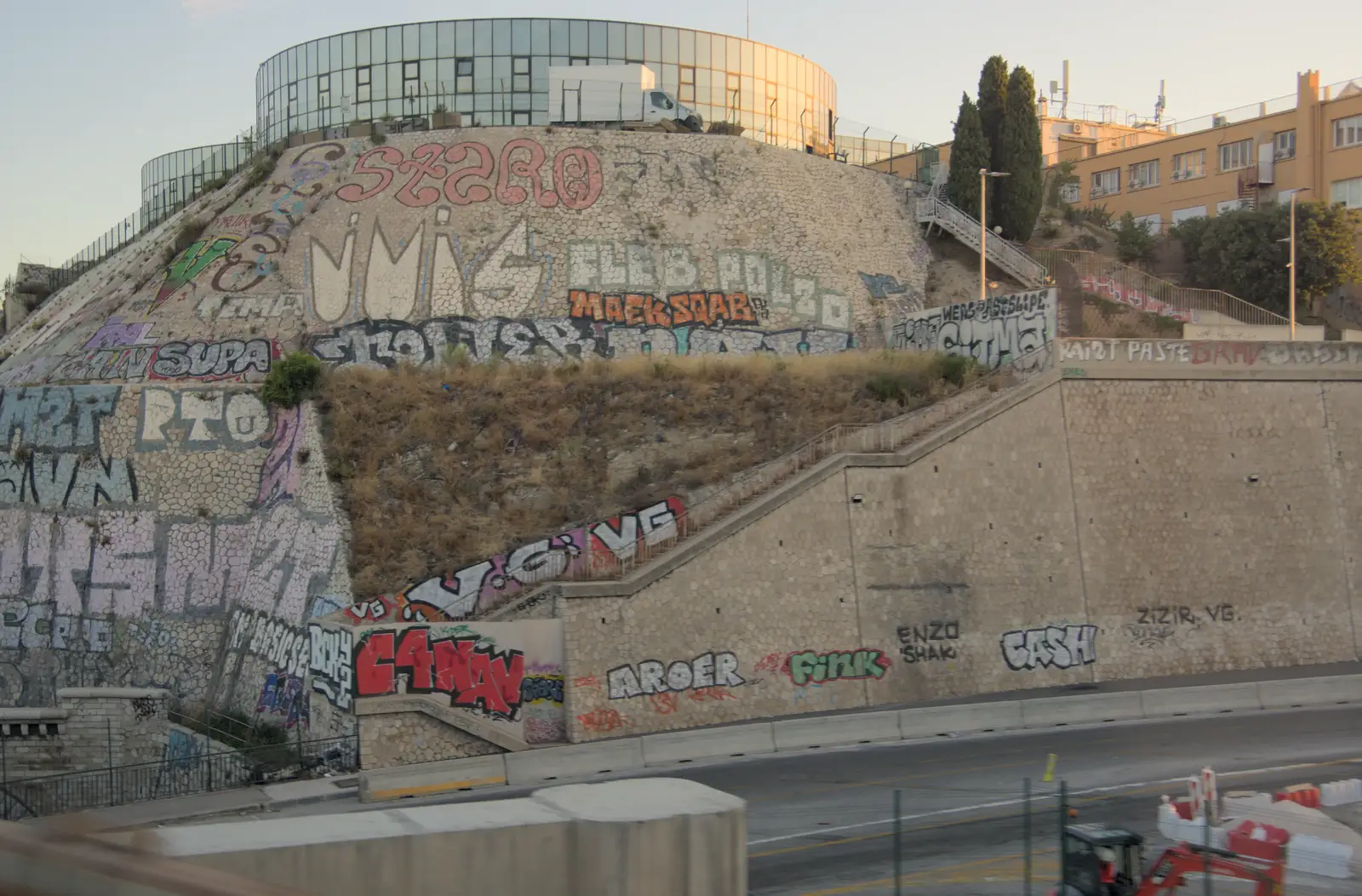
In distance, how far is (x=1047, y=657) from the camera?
34.3m

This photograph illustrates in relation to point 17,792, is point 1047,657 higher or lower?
higher

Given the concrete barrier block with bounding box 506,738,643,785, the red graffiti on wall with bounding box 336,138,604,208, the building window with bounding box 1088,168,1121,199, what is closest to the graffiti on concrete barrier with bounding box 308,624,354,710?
the concrete barrier block with bounding box 506,738,643,785

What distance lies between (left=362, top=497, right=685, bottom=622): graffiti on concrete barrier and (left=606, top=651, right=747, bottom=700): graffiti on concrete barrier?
2551 millimetres

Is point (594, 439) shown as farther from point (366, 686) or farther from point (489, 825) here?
point (489, 825)

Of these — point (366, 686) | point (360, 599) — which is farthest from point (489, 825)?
point (360, 599)

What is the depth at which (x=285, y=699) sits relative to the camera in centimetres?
3266

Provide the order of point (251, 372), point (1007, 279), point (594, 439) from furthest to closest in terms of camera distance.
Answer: point (1007, 279), point (251, 372), point (594, 439)

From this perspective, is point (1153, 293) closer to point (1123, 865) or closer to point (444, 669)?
point (444, 669)

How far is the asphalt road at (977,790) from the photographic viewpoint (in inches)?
759

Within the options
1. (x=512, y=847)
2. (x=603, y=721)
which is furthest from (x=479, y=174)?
(x=512, y=847)

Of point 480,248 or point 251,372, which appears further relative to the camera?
point 480,248

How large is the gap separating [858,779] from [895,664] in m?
7.19

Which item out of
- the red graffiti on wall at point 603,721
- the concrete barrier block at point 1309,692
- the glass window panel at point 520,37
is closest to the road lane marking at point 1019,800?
the concrete barrier block at point 1309,692

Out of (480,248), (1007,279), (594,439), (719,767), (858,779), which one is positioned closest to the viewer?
(858,779)
